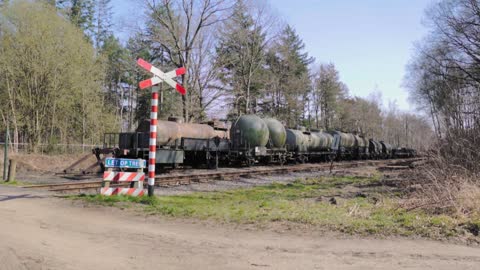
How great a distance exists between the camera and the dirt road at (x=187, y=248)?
5.35 metres

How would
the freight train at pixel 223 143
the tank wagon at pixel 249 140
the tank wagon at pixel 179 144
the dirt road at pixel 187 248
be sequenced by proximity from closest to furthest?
the dirt road at pixel 187 248 → the tank wagon at pixel 179 144 → the freight train at pixel 223 143 → the tank wagon at pixel 249 140

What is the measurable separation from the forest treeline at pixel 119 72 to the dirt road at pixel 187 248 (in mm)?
12387

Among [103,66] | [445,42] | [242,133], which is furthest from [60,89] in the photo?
[445,42]

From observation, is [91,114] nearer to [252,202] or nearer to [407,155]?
[252,202]

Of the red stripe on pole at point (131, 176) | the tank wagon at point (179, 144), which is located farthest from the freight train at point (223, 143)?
the red stripe on pole at point (131, 176)

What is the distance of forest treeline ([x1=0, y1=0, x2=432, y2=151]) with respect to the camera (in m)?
28.6

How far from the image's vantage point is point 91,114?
34.3 metres

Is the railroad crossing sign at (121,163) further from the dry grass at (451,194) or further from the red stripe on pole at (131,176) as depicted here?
the dry grass at (451,194)

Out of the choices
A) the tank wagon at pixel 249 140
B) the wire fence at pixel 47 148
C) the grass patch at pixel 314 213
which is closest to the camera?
the grass patch at pixel 314 213

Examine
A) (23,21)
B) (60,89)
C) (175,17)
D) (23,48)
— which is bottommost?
(60,89)

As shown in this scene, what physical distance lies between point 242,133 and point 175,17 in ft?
53.4

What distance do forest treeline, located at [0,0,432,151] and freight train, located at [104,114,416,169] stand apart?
766 cm

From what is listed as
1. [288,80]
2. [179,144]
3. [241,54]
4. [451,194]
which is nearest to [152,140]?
[451,194]

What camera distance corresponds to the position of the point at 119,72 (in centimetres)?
5400
